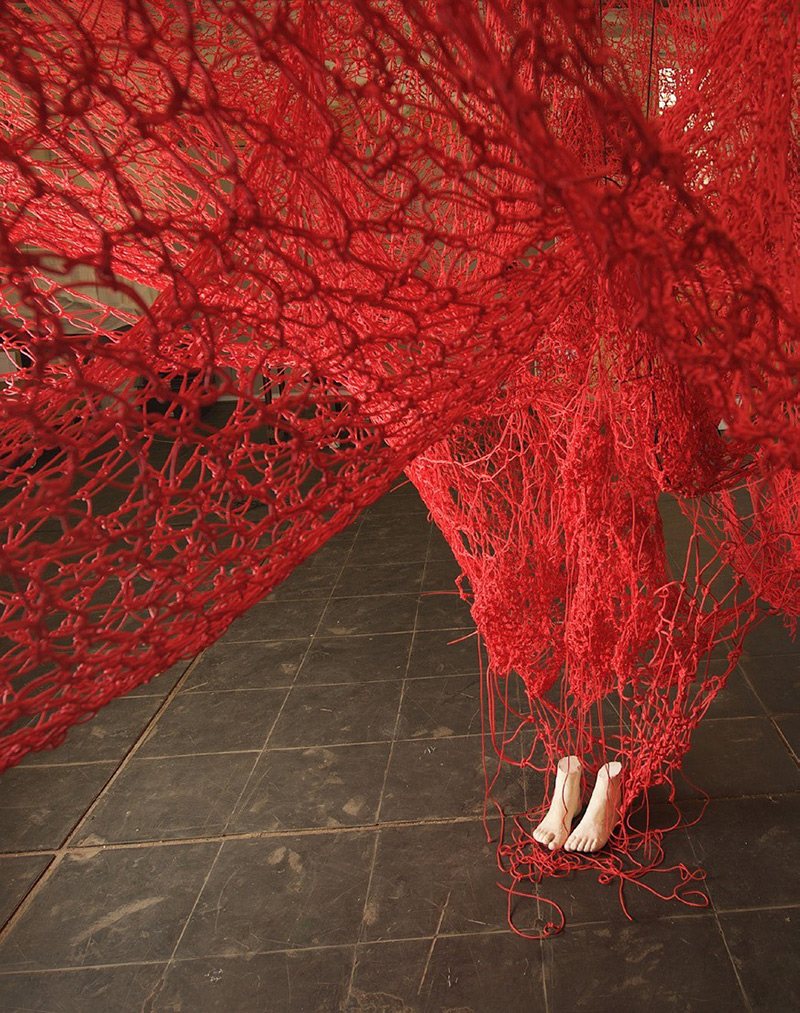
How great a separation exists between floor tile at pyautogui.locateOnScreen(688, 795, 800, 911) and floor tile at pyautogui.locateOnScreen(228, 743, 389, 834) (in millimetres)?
780

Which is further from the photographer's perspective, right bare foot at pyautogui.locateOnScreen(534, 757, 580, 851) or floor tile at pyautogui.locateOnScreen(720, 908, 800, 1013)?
right bare foot at pyautogui.locateOnScreen(534, 757, 580, 851)

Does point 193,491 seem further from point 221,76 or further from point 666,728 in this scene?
point 666,728

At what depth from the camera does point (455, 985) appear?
1773 mm

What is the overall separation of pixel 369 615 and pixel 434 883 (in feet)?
5.14

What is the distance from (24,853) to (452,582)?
6.41 ft

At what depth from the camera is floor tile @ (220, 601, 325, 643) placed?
343 cm

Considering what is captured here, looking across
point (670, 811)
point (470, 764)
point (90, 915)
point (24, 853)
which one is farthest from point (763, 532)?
point (24, 853)

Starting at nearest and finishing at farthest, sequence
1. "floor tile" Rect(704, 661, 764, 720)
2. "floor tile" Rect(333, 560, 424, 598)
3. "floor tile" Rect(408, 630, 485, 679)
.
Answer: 1. "floor tile" Rect(704, 661, 764, 720)
2. "floor tile" Rect(408, 630, 485, 679)
3. "floor tile" Rect(333, 560, 424, 598)

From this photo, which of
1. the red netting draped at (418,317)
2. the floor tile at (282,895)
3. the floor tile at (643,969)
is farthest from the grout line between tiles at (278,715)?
the floor tile at (643,969)

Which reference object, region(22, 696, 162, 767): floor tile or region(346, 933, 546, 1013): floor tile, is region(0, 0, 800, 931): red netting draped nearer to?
region(346, 933, 546, 1013): floor tile

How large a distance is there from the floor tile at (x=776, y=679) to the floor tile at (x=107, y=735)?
6.00ft

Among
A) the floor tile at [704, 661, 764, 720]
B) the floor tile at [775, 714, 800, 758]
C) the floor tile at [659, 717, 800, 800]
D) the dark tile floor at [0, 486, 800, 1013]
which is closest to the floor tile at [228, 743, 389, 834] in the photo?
the dark tile floor at [0, 486, 800, 1013]

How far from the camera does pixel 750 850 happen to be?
2.04 meters

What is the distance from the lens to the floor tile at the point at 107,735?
2.73m
